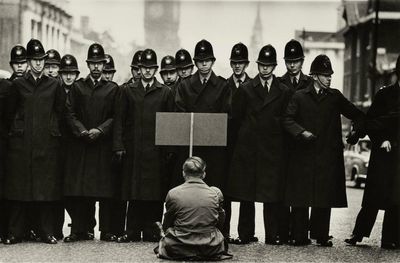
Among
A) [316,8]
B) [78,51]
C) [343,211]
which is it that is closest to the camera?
[343,211]

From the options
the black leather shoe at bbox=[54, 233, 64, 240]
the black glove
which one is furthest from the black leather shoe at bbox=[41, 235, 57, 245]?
the black glove

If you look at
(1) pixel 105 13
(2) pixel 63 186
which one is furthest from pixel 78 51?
(2) pixel 63 186

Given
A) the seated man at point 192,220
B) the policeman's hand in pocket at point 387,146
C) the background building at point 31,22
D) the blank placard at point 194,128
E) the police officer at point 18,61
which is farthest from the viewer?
the background building at point 31,22

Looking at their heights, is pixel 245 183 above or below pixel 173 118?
below

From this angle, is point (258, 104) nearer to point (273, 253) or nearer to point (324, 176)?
point (324, 176)

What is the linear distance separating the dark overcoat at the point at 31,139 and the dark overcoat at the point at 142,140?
869mm

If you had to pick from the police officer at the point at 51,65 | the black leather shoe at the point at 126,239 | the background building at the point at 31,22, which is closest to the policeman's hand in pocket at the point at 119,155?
the black leather shoe at the point at 126,239

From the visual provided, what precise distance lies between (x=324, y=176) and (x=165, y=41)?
966 centimetres

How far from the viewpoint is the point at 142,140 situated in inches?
419

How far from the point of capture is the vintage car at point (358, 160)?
24594 mm

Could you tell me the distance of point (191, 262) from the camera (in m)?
8.89

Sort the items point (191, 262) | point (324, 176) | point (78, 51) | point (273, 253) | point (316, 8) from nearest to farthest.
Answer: point (191, 262) → point (273, 253) → point (324, 176) → point (78, 51) → point (316, 8)

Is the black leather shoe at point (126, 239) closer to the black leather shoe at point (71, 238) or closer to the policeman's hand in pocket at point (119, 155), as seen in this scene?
the black leather shoe at point (71, 238)

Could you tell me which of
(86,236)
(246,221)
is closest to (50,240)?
(86,236)
